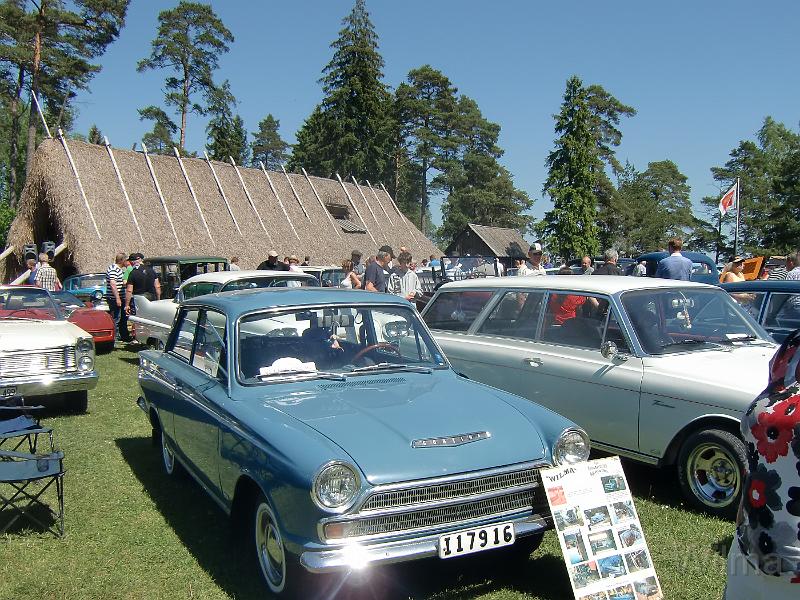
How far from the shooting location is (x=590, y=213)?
4431 cm

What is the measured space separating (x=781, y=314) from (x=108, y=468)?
6930 millimetres

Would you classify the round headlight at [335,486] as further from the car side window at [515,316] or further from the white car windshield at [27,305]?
the white car windshield at [27,305]

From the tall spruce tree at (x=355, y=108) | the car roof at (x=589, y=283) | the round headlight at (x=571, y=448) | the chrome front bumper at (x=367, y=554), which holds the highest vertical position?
the tall spruce tree at (x=355, y=108)

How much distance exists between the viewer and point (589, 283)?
20.2ft

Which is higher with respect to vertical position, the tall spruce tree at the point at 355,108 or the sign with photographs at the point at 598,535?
the tall spruce tree at the point at 355,108

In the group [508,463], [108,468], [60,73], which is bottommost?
[108,468]

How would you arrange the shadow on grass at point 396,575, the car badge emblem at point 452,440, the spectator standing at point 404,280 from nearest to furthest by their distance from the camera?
the car badge emblem at point 452,440
the shadow on grass at point 396,575
the spectator standing at point 404,280

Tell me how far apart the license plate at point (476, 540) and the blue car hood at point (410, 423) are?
1.00 feet

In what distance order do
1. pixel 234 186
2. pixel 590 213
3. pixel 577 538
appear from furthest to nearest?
pixel 590 213 → pixel 234 186 → pixel 577 538

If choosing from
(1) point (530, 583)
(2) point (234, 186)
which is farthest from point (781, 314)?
(2) point (234, 186)

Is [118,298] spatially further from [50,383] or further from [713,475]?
[713,475]

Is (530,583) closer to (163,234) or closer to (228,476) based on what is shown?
(228,476)

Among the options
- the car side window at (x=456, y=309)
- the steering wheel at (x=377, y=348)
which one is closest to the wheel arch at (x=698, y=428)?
the steering wheel at (x=377, y=348)

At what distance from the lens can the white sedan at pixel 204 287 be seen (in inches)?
421
